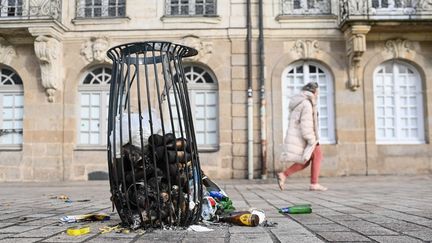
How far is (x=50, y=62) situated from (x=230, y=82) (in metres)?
4.95

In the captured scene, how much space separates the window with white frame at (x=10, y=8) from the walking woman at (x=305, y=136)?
9.04 meters

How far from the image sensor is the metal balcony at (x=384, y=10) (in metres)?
12.8

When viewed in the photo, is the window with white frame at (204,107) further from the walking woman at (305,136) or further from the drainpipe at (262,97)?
the walking woman at (305,136)

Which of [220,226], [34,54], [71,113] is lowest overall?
[220,226]

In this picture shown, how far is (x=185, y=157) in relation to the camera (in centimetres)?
359

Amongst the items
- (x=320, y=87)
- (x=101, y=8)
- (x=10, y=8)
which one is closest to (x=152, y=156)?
(x=320, y=87)

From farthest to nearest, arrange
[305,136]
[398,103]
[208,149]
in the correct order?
[398,103], [208,149], [305,136]

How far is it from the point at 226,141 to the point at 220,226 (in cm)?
975

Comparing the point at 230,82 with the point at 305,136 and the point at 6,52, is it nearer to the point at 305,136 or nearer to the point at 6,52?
the point at 305,136

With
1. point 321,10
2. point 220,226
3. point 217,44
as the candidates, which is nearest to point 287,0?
point 321,10

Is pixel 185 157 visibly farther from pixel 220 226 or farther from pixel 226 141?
pixel 226 141

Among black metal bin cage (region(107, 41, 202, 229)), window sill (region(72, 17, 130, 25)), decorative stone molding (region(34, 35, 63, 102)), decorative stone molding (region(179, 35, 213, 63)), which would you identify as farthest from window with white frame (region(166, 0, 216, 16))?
black metal bin cage (region(107, 41, 202, 229))

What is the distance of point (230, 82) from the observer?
13.7m

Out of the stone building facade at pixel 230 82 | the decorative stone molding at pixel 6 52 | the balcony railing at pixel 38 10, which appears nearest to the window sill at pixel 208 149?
the stone building facade at pixel 230 82
